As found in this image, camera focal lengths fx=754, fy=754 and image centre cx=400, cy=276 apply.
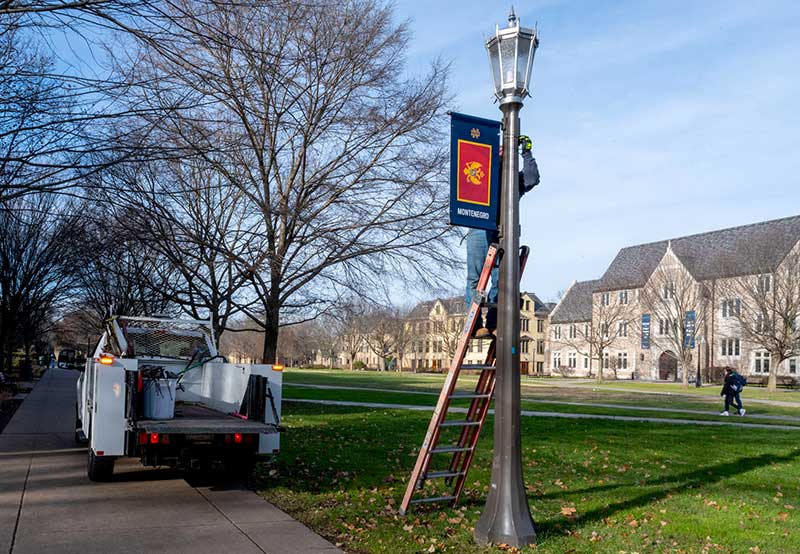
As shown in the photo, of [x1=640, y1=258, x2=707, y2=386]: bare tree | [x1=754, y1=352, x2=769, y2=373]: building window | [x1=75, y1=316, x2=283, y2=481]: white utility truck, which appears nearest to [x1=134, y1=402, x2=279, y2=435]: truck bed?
[x1=75, y1=316, x2=283, y2=481]: white utility truck

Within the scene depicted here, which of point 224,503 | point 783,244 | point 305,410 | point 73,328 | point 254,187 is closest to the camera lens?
point 224,503

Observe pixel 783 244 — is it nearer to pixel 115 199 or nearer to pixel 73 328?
pixel 115 199

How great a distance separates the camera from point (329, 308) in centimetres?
1994

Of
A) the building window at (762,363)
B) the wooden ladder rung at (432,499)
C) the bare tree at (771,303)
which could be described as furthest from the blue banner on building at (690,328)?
the wooden ladder rung at (432,499)

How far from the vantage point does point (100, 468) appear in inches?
360

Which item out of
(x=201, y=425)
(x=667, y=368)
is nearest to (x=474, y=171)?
(x=201, y=425)

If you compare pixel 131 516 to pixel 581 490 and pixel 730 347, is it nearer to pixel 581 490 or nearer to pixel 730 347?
pixel 581 490

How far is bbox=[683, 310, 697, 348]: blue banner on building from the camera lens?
186ft

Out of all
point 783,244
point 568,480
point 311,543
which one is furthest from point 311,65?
point 783,244

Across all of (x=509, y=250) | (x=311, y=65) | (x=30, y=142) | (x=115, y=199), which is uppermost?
(x=311, y=65)

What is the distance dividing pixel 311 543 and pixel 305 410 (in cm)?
1452

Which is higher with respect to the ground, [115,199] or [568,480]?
[115,199]

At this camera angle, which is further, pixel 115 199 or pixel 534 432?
pixel 534 432

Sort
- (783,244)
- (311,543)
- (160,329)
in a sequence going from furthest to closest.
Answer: (783,244), (160,329), (311,543)
